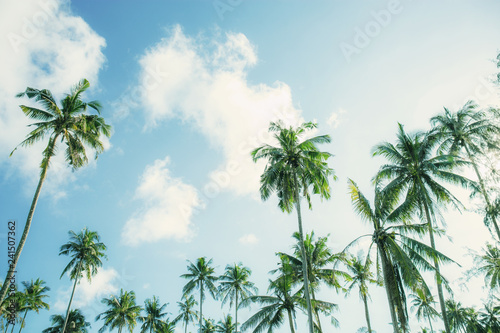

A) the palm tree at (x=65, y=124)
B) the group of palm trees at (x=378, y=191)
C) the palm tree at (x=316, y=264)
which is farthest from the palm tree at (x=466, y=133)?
the palm tree at (x=65, y=124)

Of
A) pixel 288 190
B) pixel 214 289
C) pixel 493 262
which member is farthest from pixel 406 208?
pixel 214 289

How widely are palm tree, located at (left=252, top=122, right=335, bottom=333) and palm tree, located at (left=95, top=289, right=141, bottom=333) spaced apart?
3083cm

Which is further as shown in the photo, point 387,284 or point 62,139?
point 62,139

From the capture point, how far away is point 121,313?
39281 millimetres

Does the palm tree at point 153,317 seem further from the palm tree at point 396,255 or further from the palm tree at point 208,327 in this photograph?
the palm tree at point 396,255

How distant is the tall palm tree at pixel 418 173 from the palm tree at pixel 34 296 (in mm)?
39116

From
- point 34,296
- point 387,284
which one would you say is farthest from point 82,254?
point 387,284

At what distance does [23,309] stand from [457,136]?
155ft

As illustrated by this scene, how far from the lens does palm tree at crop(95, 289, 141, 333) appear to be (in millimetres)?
39062

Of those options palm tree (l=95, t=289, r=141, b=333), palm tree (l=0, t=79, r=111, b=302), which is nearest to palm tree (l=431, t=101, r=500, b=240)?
palm tree (l=0, t=79, r=111, b=302)

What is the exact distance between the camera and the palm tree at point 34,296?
111 ft

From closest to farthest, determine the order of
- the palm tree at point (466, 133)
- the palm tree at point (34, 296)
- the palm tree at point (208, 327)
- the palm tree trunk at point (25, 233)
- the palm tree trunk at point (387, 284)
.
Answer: the palm tree trunk at point (25, 233) < the palm tree trunk at point (387, 284) < the palm tree at point (466, 133) < the palm tree at point (34, 296) < the palm tree at point (208, 327)

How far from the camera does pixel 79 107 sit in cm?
1759

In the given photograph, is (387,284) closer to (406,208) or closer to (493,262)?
(406,208)
